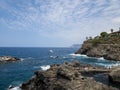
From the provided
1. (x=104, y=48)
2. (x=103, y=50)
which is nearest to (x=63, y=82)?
(x=103, y=50)

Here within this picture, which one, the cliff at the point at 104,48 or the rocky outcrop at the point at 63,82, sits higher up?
the cliff at the point at 104,48

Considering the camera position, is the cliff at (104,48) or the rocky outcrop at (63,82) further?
the cliff at (104,48)

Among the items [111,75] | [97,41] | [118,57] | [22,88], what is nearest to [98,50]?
[97,41]

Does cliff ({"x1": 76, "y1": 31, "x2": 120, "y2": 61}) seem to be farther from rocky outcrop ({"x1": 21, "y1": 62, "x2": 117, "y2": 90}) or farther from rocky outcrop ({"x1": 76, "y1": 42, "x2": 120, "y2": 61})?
rocky outcrop ({"x1": 21, "y1": 62, "x2": 117, "y2": 90})

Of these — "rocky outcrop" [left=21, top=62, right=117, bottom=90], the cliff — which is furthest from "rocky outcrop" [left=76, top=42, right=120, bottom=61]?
"rocky outcrop" [left=21, top=62, right=117, bottom=90]

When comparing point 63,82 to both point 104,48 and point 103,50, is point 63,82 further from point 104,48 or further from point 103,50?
point 104,48

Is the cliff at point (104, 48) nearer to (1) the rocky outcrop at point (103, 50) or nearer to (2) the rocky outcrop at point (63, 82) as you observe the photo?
(1) the rocky outcrop at point (103, 50)

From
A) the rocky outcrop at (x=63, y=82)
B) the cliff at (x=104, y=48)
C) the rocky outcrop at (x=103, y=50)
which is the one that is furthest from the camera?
the cliff at (x=104, y=48)

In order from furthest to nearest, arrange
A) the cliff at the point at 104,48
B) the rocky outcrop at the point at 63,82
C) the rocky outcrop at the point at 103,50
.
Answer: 1. the cliff at the point at 104,48
2. the rocky outcrop at the point at 103,50
3. the rocky outcrop at the point at 63,82

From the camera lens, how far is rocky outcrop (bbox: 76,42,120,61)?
14076cm

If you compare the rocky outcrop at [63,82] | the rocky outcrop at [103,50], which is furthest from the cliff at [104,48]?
the rocky outcrop at [63,82]

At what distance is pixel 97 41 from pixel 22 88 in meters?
122

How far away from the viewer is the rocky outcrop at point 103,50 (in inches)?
5542

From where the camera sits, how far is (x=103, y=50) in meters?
157
